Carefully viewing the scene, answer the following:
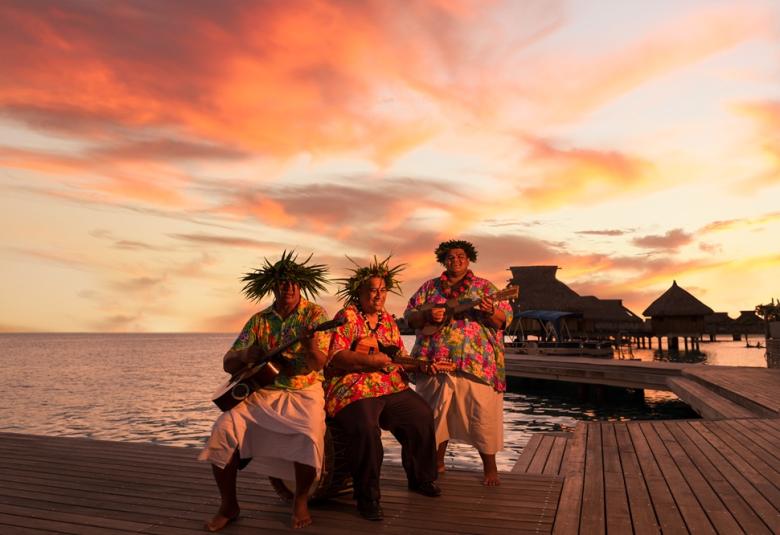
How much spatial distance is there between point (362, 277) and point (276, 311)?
937 millimetres

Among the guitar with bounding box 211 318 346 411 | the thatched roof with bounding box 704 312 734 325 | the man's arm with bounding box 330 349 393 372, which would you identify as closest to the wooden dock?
the man's arm with bounding box 330 349 393 372

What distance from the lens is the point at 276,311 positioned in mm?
5168

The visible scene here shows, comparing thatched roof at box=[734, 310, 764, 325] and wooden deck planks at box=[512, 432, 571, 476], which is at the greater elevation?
thatched roof at box=[734, 310, 764, 325]

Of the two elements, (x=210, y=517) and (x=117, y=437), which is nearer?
(x=210, y=517)

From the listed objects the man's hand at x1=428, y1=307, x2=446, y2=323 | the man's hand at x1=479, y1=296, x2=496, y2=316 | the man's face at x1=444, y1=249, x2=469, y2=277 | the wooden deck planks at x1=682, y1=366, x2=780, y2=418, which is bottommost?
the wooden deck planks at x1=682, y1=366, x2=780, y2=418

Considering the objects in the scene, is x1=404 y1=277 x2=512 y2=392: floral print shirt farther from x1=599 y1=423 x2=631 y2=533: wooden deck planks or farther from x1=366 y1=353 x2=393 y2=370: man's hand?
x1=599 y1=423 x2=631 y2=533: wooden deck planks

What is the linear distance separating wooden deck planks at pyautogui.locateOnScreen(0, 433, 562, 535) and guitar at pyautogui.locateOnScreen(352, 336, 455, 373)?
1110mm

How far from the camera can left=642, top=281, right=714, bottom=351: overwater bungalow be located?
58594mm

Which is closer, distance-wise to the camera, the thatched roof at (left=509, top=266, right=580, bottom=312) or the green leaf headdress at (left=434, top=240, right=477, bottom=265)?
the green leaf headdress at (left=434, top=240, right=477, bottom=265)

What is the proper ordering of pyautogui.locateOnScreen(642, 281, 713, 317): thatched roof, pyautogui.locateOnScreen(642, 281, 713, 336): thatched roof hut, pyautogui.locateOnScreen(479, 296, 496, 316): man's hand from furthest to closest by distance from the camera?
1. pyautogui.locateOnScreen(642, 281, 713, 336): thatched roof hut
2. pyautogui.locateOnScreen(642, 281, 713, 317): thatched roof
3. pyautogui.locateOnScreen(479, 296, 496, 316): man's hand

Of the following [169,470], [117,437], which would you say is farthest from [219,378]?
[169,470]

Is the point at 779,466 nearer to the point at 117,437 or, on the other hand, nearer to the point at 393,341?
the point at 393,341

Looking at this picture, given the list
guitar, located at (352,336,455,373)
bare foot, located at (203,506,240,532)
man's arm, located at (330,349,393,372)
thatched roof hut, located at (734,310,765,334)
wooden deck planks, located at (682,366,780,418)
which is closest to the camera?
bare foot, located at (203,506,240,532)

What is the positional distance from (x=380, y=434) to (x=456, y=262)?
6.74ft
